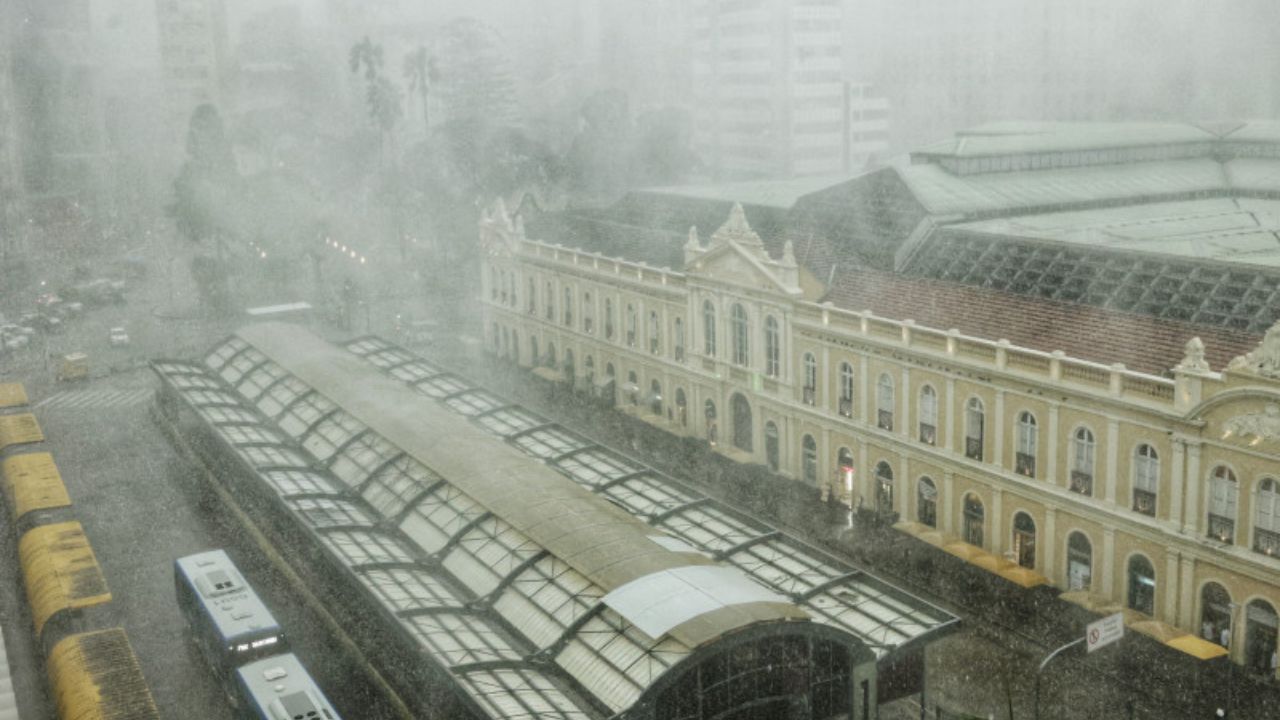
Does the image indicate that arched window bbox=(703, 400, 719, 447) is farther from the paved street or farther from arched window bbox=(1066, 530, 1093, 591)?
the paved street

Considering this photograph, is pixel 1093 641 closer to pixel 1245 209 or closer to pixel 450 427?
pixel 450 427

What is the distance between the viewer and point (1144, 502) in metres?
21.4

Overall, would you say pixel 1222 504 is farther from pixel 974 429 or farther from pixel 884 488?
pixel 884 488

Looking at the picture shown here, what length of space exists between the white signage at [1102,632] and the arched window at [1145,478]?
4097mm

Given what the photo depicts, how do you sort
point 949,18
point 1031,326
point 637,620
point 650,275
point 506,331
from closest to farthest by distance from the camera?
point 637,620 → point 1031,326 → point 650,275 → point 949,18 → point 506,331

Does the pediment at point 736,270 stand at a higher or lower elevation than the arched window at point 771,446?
higher

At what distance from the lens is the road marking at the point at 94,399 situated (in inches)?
1581

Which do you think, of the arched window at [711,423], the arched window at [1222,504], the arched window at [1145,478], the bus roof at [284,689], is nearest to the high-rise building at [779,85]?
the arched window at [711,423]

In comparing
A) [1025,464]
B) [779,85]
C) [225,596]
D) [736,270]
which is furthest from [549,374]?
[779,85]

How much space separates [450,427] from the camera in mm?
25297

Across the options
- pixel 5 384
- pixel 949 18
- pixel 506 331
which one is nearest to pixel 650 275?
pixel 506 331

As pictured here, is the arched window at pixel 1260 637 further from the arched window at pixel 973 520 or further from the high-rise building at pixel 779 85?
the high-rise building at pixel 779 85

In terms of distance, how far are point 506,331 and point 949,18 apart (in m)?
19.3

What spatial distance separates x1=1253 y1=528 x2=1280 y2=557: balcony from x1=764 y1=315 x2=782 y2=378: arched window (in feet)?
43.2
